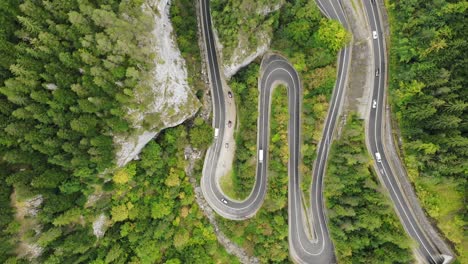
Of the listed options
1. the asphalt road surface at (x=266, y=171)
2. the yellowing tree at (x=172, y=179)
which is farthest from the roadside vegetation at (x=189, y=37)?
the yellowing tree at (x=172, y=179)

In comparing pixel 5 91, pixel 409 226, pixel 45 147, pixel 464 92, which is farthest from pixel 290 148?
pixel 5 91

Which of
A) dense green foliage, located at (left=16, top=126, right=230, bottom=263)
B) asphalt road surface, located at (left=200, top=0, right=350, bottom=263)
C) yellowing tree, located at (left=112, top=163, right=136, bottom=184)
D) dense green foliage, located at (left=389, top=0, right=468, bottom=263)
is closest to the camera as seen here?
dense green foliage, located at (left=389, top=0, right=468, bottom=263)

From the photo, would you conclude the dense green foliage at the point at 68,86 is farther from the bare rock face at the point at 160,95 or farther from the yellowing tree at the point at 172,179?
the yellowing tree at the point at 172,179

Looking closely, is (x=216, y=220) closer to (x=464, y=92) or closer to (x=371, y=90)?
(x=371, y=90)

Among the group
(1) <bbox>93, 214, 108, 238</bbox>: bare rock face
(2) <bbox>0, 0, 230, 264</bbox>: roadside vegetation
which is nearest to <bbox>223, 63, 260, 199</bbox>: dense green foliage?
(2) <bbox>0, 0, 230, 264</bbox>: roadside vegetation

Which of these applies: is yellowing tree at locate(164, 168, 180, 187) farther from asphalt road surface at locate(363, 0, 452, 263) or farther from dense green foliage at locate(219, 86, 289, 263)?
asphalt road surface at locate(363, 0, 452, 263)

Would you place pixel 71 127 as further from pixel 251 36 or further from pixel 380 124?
pixel 380 124
